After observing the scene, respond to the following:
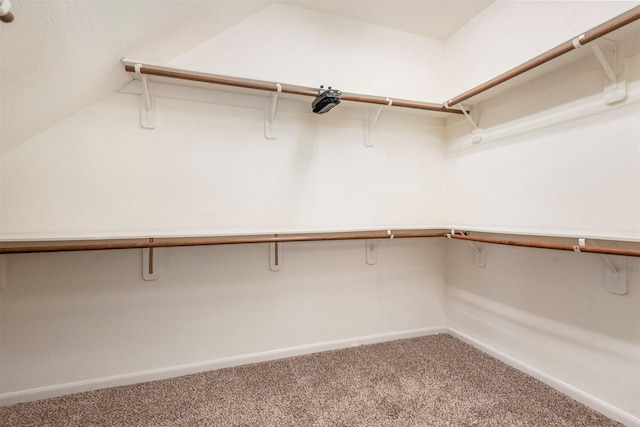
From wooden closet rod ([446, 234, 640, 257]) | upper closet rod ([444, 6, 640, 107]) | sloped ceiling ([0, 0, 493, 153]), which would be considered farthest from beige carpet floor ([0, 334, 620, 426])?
upper closet rod ([444, 6, 640, 107])

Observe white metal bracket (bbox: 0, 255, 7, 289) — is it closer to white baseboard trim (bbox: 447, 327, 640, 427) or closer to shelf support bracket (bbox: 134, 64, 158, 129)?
shelf support bracket (bbox: 134, 64, 158, 129)

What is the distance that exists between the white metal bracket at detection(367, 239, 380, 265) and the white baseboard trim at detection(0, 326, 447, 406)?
58cm

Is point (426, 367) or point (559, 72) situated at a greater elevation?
point (559, 72)

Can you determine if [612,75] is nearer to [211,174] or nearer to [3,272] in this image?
[211,174]

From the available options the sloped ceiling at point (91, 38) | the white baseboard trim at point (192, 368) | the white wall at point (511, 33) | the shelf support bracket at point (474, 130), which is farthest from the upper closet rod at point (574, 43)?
the white baseboard trim at point (192, 368)

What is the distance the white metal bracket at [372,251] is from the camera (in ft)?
7.43

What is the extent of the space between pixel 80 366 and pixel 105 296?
1.34 feet

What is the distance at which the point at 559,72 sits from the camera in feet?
5.34

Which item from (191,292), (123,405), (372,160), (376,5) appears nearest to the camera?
(123,405)

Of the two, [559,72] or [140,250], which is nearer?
[559,72]

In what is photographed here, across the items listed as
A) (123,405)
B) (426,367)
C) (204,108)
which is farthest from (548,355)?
(204,108)

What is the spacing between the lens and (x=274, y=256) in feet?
6.64

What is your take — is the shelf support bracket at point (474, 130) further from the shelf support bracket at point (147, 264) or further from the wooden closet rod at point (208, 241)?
the shelf support bracket at point (147, 264)

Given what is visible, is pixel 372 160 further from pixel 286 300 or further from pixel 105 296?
pixel 105 296
